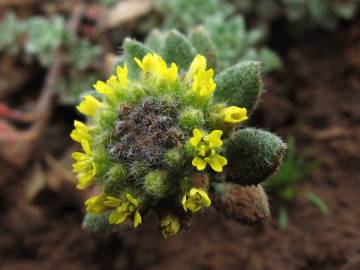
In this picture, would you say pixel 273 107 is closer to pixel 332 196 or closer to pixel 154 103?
pixel 332 196

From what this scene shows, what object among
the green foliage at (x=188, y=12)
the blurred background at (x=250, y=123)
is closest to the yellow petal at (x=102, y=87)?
the blurred background at (x=250, y=123)

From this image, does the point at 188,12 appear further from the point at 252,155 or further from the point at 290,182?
the point at 252,155

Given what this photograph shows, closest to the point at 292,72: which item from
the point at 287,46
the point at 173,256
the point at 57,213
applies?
the point at 287,46

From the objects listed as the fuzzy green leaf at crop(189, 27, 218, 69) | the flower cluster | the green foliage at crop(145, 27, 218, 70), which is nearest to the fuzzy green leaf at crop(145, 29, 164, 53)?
the green foliage at crop(145, 27, 218, 70)

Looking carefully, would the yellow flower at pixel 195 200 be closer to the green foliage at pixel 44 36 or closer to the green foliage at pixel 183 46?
the green foliage at pixel 183 46

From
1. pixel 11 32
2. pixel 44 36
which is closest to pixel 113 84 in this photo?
pixel 44 36
